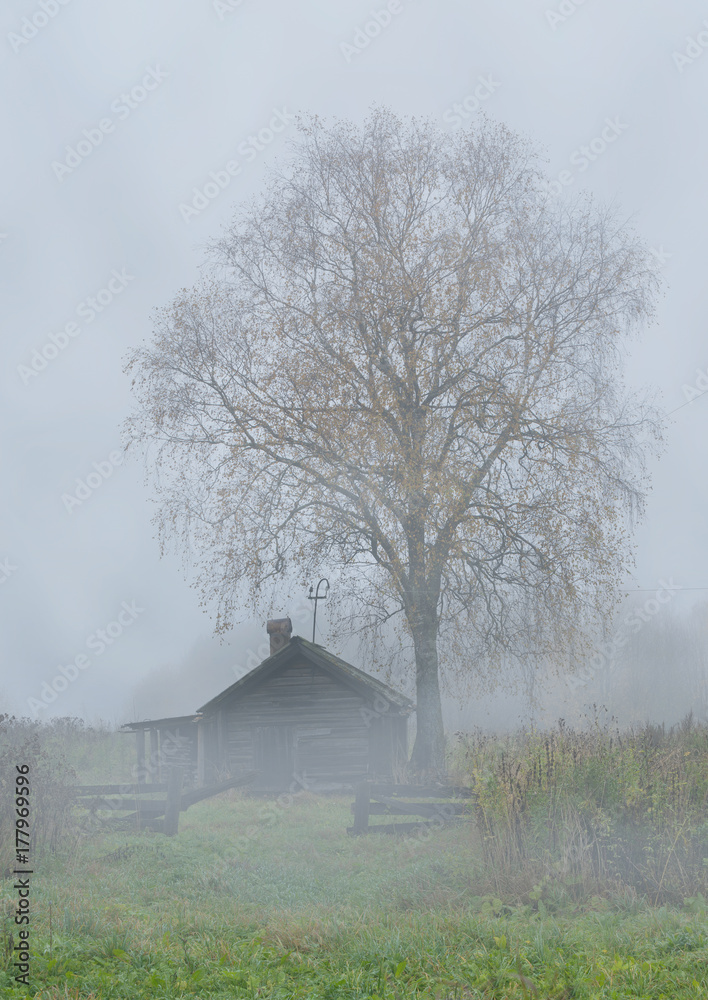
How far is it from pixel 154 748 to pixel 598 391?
1950cm

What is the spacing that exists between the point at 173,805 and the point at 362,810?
3036 millimetres

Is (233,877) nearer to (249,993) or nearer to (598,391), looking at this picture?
(249,993)

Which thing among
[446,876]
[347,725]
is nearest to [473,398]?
[347,725]

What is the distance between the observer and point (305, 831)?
13.0 m

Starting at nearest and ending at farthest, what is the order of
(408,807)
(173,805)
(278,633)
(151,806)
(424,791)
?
(408,807), (424,791), (173,805), (151,806), (278,633)

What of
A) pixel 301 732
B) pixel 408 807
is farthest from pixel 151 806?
pixel 301 732

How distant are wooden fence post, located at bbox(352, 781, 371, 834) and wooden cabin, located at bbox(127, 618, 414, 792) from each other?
8.78 meters

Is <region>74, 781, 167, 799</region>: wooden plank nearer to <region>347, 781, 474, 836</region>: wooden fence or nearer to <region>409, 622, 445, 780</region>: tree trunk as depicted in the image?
<region>347, 781, 474, 836</region>: wooden fence

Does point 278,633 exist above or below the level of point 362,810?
above

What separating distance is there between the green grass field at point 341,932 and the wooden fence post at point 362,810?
1483 mm

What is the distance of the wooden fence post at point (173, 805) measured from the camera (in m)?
12.2

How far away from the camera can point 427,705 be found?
17953mm

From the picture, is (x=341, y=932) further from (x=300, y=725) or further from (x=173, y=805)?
(x=300, y=725)

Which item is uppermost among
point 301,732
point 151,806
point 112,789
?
point 112,789
